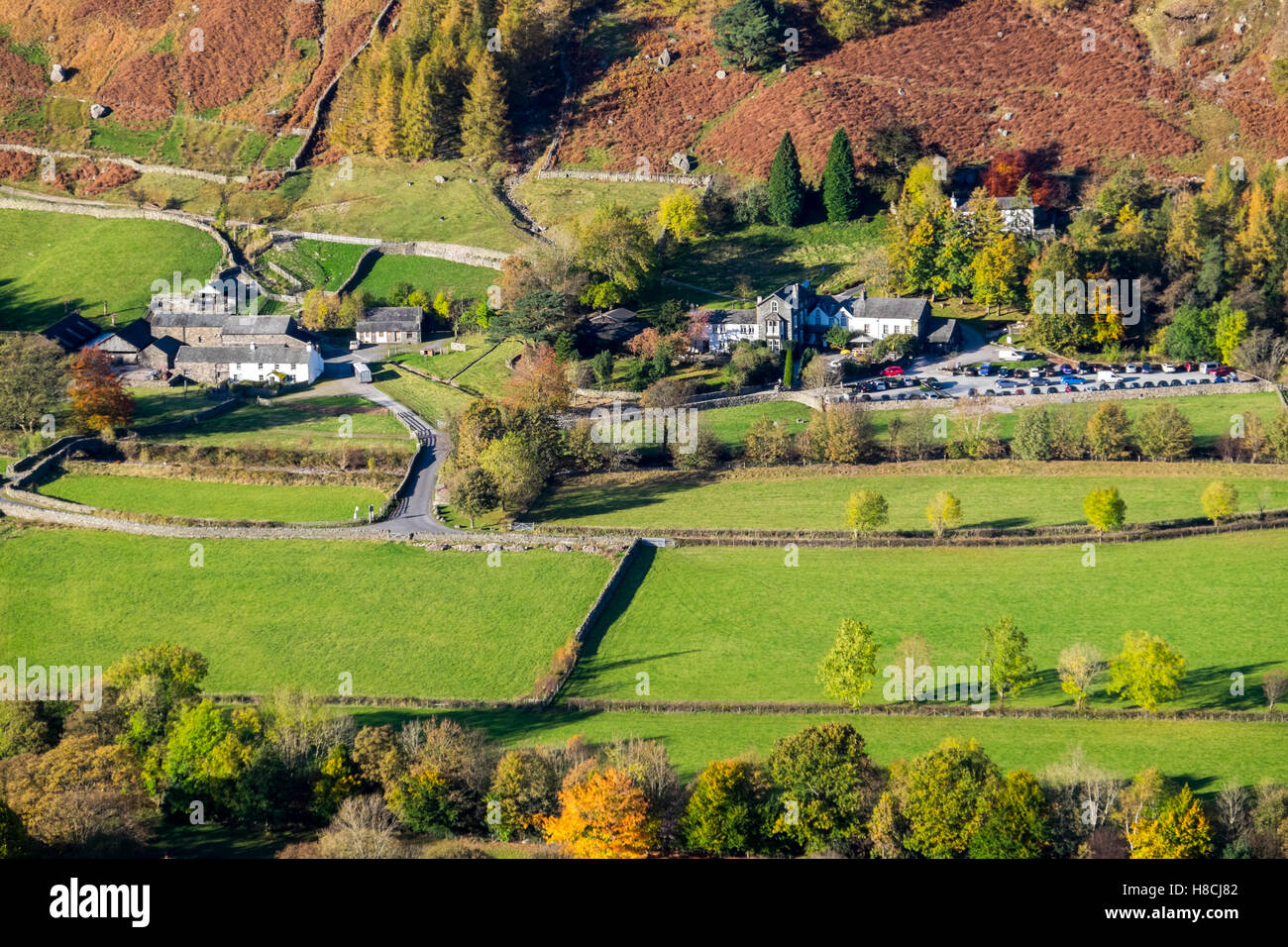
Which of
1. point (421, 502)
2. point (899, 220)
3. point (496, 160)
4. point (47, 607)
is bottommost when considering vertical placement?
point (47, 607)

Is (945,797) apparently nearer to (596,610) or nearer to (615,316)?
(596,610)

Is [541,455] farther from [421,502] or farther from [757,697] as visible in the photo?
[757,697]

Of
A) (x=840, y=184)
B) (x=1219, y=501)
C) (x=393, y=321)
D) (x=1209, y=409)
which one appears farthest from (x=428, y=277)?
(x=1219, y=501)

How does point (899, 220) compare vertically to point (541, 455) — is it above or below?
above

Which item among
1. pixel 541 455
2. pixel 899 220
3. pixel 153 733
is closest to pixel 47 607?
pixel 153 733

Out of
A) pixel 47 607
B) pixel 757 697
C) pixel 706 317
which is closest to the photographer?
pixel 757 697
